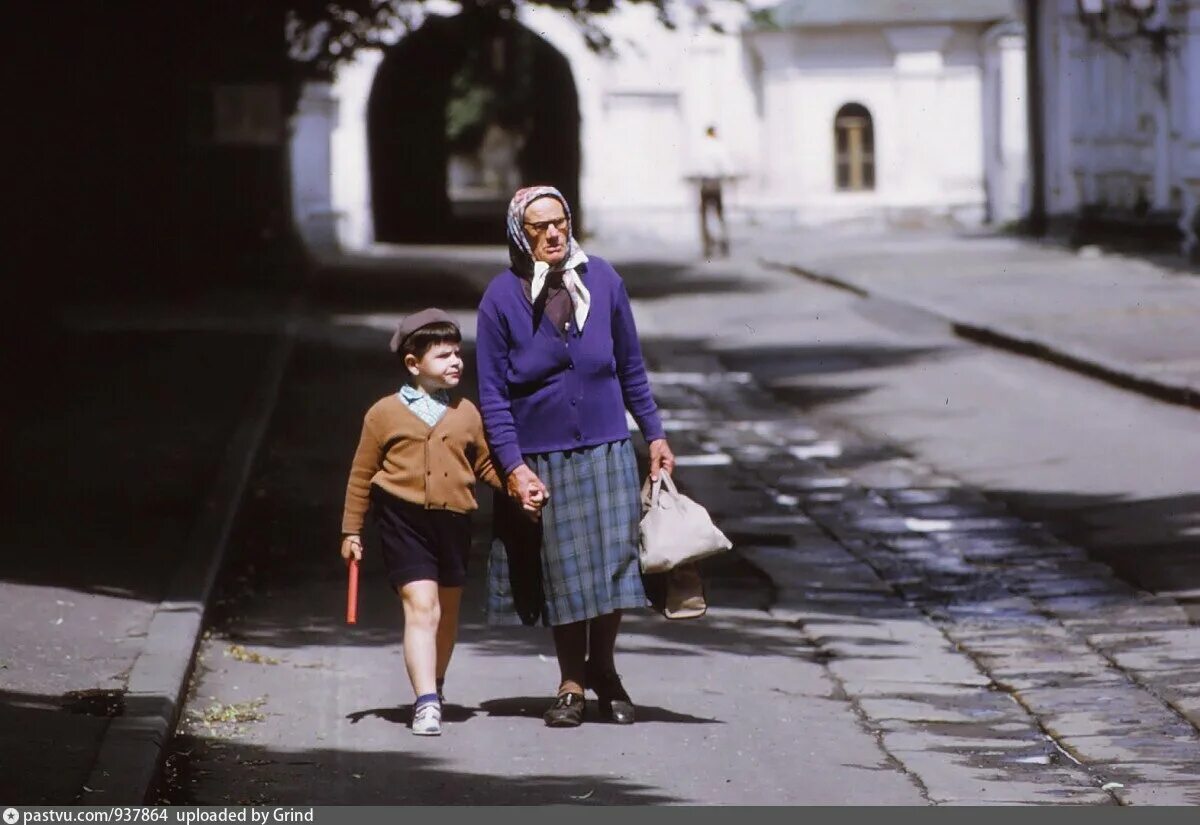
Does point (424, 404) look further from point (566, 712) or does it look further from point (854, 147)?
point (854, 147)

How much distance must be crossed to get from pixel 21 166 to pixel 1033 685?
1232 cm

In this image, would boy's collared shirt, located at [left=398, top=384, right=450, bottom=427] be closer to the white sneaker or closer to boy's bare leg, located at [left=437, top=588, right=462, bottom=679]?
boy's bare leg, located at [left=437, top=588, right=462, bottom=679]

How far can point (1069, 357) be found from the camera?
20.4 m

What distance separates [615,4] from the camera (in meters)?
32.6

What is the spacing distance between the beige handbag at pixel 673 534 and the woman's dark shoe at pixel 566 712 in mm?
506

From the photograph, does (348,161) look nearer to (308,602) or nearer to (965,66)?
(965,66)

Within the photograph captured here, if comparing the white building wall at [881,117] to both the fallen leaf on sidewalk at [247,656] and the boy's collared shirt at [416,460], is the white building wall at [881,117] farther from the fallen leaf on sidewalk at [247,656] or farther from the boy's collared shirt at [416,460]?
the boy's collared shirt at [416,460]

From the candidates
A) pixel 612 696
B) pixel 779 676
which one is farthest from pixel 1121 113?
pixel 612 696

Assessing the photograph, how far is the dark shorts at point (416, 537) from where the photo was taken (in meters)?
7.90

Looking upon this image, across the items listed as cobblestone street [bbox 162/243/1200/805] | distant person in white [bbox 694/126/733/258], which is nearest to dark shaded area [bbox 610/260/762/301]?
distant person in white [bbox 694/126/733/258]

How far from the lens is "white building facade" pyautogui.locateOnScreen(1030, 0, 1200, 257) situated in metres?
33.9

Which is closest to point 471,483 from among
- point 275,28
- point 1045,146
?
point 275,28

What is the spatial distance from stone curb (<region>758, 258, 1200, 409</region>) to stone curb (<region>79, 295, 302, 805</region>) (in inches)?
260

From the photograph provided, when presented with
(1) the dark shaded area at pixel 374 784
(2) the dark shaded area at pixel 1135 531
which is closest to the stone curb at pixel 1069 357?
(2) the dark shaded area at pixel 1135 531
